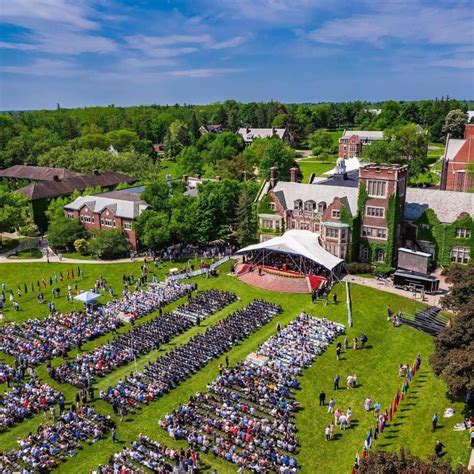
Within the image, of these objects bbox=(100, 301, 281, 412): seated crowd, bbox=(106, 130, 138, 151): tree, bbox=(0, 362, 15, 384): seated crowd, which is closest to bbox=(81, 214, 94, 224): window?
bbox=(100, 301, 281, 412): seated crowd

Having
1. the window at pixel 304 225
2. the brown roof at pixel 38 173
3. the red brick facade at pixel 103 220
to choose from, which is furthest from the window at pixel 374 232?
the brown roof at pixel 38 173

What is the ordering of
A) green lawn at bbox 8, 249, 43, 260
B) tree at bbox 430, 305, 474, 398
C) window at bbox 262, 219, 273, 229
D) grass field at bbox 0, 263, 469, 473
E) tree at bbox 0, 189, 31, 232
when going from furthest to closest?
tree at bbox 0, 189, 31, 232 < green lawn at bbox 8, 249, 43, 260 < window at bbox 262, 219, 273, 229 < grass field at bbox 0, 263, 469, 473 < tree at bbox 430, 305, 474, 398

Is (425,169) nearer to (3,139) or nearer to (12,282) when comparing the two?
(12,282)

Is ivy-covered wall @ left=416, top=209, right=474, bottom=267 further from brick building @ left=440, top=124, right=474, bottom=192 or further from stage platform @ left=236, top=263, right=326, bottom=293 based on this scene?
brick building @ left=440, top=124, right=474, bottom=192

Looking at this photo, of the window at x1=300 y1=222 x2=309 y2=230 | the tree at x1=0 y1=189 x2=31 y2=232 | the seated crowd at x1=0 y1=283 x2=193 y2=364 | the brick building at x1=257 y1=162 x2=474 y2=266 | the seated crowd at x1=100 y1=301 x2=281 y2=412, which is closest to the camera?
the seated crowd at x1=100 y1=301 x2=281 y2=412

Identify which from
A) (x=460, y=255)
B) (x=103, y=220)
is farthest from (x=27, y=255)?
(x=460, y=255)

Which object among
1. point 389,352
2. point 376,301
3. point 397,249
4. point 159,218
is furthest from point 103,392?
point 397,249

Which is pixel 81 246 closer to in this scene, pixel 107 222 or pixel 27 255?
pixel 107 222
